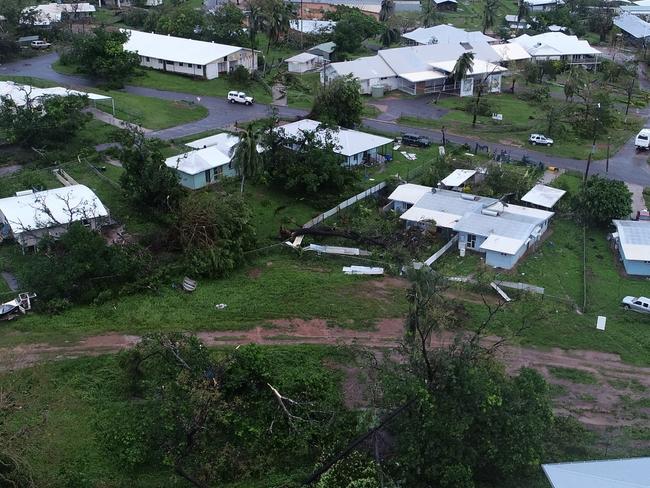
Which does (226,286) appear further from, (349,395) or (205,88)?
(205,88)

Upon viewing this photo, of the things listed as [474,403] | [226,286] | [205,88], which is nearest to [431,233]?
[226,286]

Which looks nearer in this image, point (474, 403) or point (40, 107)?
point (474, 403)

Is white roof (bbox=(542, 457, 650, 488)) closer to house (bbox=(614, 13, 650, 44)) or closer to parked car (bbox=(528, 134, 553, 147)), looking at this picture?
parked car (bbox=(528, 134, 553, 147))

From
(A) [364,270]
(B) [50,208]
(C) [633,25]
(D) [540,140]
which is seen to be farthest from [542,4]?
(B) [50,208]

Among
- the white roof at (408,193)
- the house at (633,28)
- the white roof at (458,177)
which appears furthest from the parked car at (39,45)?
the house at (633,28)

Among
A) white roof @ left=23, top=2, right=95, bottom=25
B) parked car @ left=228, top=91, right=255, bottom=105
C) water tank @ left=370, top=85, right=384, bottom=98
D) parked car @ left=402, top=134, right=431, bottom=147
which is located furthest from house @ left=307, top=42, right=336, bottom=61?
white roof @ left=23, top=2, right=95, bottom=25

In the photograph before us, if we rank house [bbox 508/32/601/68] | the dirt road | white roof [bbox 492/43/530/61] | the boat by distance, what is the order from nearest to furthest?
1. the dirt road
2. the boat
3. white roof [bbox 492/43/530/61]
4. house [bbox 508/32/601/68]

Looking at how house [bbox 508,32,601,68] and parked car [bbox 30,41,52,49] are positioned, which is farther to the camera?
house [bbox 508,32,601,68]
